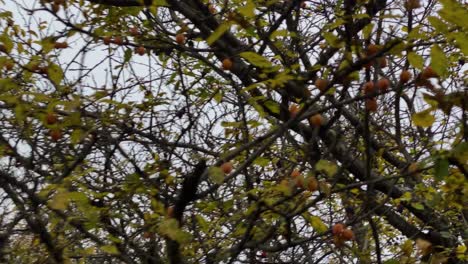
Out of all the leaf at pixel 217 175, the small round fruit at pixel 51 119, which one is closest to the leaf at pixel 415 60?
the leaf at pixel 217 175

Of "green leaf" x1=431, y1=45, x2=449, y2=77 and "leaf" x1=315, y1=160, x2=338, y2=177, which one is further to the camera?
"leaf" x1=315, y1=160, x2=338, y2=177

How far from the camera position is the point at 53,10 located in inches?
105

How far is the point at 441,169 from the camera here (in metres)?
1.94

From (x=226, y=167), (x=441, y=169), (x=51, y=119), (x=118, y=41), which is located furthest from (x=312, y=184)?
(x=118, y=41)

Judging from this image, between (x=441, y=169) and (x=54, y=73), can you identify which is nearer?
(x=441, y=169)

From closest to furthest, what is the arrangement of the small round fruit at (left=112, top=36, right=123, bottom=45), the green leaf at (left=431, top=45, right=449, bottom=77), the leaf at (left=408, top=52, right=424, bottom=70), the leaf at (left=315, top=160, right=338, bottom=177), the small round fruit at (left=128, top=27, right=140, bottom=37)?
the green leaf at (left=431, top=45, right=449, bottom=77) < the leaf at (left=315, top=160, right=338, bottom=177) < the leaf at (left=408, top=52, right=424, bottom=70) < the small round fruit at (left=112, top=36, right=123, bottom=45) < the small round fruit at (left=128, top=27, right=140, bottom=37)

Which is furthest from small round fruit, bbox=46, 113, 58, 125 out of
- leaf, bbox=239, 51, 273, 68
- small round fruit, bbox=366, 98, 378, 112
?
small round fruit, bbox=366, 98, 378, 112

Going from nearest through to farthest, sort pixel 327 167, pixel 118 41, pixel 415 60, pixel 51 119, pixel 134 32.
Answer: pixel 327 167 < pixel 415 60 < pixel 51 119 < pixel 118 41 < pixel 134 32

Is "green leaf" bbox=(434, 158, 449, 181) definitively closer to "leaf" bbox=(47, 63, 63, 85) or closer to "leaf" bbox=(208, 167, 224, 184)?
"leaf" bbox=(208, 167, 224, 184)

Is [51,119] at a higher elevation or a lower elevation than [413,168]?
higher

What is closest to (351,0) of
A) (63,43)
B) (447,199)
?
(447,199)

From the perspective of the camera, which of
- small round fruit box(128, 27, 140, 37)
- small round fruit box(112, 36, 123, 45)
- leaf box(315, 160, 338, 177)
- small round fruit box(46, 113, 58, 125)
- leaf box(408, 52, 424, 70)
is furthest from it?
small round fruit box(128, 27, 140, 37)

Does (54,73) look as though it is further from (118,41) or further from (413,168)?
(413,168)

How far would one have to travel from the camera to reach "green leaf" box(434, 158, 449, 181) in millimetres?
1934
